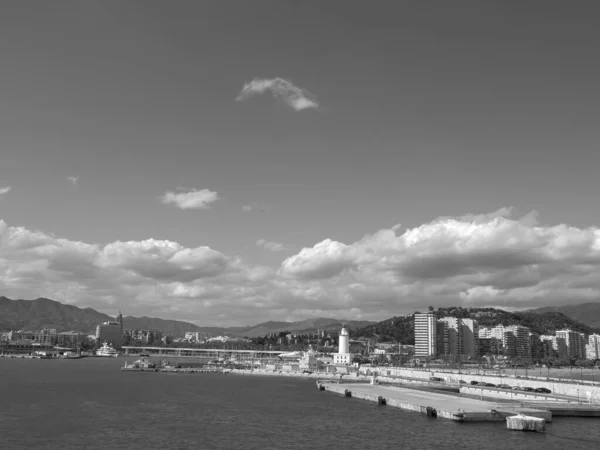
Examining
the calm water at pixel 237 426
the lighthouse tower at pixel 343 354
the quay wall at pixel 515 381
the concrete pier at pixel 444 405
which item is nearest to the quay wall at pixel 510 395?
the quay wall at pixel 515 381

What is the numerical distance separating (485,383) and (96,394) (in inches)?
2685

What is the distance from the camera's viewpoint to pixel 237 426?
56812 mm

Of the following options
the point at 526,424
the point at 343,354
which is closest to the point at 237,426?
the point at 526,424

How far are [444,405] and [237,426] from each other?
91.6 ft

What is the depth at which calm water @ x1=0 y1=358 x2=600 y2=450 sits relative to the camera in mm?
48062

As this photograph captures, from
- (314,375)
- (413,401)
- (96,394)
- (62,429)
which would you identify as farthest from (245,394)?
(314,375)

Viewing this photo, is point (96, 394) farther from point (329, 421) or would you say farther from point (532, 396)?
point (532, 396)

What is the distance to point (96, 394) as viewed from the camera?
86.4 metres

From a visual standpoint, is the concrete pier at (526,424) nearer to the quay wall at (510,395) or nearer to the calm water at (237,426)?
the calm water at (237,426)

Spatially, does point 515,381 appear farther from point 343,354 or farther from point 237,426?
point 343,354

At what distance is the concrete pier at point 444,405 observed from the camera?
61500 mm

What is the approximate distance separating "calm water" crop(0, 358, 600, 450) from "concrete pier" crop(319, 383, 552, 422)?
6.49 feet

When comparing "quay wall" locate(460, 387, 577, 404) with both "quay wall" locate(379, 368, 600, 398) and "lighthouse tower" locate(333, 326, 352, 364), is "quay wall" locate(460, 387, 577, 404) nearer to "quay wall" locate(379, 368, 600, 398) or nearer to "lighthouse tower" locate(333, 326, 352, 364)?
"quay wall" locate(379, 368, 600, 398)

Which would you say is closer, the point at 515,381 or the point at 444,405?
the point at 444,405
